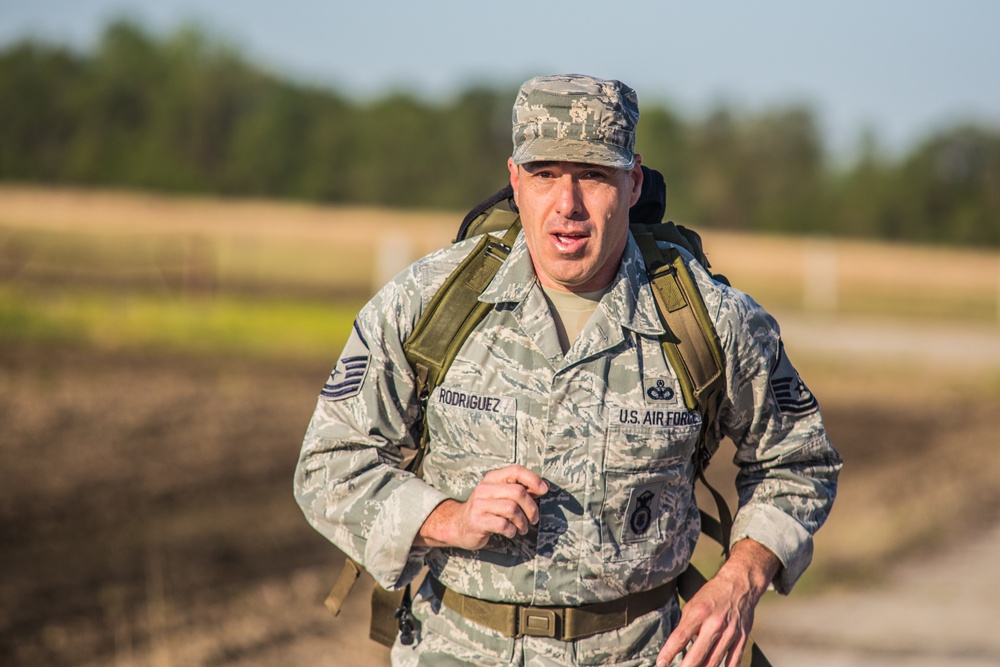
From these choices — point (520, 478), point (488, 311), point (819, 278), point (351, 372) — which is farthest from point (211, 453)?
point (819, 278)

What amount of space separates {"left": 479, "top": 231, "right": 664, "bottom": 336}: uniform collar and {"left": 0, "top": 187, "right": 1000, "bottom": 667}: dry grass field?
350 centimetres

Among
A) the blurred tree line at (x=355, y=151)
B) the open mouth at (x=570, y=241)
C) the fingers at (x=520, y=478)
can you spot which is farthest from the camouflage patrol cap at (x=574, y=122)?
the blurred tree line at (x=355, y=151)

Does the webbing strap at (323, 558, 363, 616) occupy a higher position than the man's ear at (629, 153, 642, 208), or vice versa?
the man's ear at (629, 153, 642, 208)

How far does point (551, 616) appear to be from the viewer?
2719 millimetres

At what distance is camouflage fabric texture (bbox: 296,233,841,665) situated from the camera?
2709 millimetres

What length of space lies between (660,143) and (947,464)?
5302 cm

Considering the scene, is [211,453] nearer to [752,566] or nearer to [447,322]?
[447,322]

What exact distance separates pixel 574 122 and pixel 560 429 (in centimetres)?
69

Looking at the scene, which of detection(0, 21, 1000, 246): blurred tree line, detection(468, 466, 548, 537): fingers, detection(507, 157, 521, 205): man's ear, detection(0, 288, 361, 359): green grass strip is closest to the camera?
detection(468, 466, 548, 537): fingers

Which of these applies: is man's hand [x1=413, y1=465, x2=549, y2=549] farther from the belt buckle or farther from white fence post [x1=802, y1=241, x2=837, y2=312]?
white fence post [x1=802, y1=241, x2=837, y2=312]

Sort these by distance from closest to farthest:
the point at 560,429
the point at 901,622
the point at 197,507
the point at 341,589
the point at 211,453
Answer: the point at 560,429 → the point at 341,589 → the point at 901,622 → the point at 197,507 → the point at 211,453

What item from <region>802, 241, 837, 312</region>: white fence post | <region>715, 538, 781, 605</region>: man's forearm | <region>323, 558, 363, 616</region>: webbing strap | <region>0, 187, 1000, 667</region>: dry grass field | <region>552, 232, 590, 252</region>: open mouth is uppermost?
<region>552, 232, 590, 252</region>: open mouth

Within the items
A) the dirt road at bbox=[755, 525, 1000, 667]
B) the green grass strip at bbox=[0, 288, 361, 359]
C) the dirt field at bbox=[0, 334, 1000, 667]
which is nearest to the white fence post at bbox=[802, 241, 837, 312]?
the green grass strip at bbox=[0, 288, 361, 359]

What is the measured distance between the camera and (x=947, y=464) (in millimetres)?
10891
